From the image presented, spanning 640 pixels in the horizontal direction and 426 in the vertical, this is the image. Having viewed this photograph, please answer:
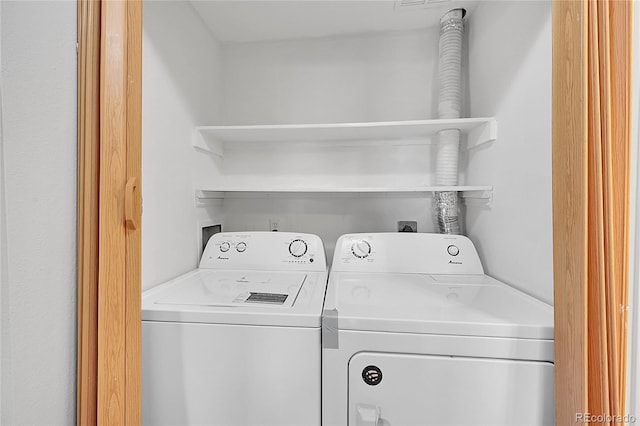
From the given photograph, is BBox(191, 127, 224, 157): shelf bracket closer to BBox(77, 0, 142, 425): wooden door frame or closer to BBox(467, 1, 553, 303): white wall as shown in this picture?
BBox(77, 0, 142, 425): wooden door frame

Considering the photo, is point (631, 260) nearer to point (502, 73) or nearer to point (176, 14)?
point (502, 73)

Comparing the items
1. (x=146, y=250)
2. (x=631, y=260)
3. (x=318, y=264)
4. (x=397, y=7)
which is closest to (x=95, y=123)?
(x=146, y=250)

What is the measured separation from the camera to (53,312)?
653 mm

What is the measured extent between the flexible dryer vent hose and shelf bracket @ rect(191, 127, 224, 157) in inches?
49.5

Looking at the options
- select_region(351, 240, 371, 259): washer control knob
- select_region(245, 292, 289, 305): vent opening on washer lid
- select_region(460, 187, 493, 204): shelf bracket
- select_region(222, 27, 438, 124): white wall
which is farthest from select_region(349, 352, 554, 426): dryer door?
select_region(222, 27, 438, 124): white wall

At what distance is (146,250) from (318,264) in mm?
767

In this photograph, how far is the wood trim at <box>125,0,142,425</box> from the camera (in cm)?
75

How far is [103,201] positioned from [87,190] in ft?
0.14

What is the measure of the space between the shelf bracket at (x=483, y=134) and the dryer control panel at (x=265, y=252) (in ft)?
3.09

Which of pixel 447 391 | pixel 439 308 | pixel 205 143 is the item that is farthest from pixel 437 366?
pixel 205 143

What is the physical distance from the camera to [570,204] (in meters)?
0.73

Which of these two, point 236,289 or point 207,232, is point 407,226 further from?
point 207,232

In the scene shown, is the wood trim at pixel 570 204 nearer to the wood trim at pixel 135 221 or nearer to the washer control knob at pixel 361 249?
the washer control knob at pixel 361 249

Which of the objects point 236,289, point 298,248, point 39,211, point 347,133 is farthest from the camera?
point 347,133
